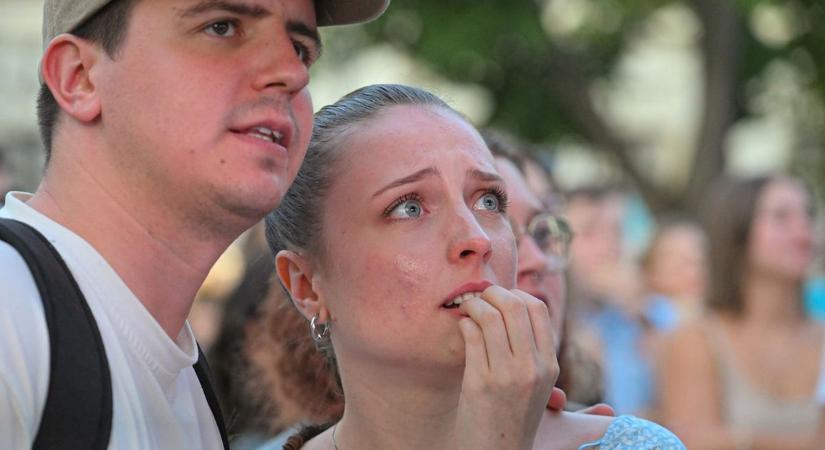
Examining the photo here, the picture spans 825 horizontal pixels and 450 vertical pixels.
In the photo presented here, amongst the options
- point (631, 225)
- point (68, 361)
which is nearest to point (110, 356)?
point (68, 361)

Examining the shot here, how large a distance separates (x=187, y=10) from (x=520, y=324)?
2.89 ft

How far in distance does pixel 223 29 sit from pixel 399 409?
3.35ft

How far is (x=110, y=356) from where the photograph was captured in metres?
2.25

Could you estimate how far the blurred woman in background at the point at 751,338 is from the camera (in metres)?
6.45

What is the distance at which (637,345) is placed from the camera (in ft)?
26.3

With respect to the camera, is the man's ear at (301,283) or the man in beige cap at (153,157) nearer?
the man in beige cap at (153,157)

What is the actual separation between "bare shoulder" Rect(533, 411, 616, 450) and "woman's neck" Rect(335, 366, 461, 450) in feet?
0.69

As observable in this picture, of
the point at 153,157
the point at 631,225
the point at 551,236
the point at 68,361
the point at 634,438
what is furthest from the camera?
the point at 631,225

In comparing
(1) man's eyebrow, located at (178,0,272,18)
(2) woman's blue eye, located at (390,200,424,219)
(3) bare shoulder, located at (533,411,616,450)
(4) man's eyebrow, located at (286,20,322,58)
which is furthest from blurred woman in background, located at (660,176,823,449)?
(1) man's eyebrow, located at (178,0,272,18)

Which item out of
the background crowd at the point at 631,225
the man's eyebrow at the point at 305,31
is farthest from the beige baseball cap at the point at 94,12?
the background crowd at the point at 631,225

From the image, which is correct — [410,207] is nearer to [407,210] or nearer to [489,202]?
[407,210]

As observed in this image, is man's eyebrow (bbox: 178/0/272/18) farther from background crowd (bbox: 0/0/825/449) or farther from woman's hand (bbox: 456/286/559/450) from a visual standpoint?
background crowd (bbox: 0/0/825/449)

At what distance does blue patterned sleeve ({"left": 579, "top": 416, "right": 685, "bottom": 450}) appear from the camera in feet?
9.07

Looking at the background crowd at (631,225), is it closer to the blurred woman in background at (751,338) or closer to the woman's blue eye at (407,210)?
the blurred woman in background at (751,338)
